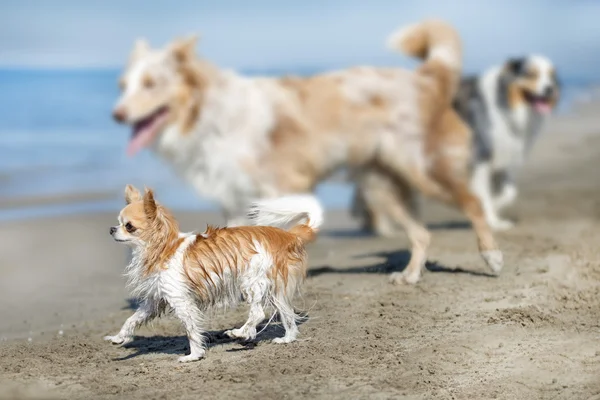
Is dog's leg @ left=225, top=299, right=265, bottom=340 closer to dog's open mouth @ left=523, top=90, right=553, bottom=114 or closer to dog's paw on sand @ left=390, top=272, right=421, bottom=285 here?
dog's paw on sand @ left=390, top=272, right=421, bottom=285

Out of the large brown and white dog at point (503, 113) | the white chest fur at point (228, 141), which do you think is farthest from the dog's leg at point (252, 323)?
the large brown and white dog at point (503, 113)

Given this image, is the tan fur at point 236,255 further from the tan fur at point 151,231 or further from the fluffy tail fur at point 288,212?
the fluffy tail fur at point 288,212

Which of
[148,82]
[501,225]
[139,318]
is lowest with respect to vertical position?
[501,225]

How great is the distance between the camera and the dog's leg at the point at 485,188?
10.6 metres

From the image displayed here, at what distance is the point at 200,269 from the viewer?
5.15 metres

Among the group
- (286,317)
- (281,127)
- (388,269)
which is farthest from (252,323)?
(281,127)

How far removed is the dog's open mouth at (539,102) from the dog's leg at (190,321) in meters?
6.92

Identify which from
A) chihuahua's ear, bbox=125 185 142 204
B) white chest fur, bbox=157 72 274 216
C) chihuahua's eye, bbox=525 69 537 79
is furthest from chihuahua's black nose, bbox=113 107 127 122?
chihuahua's eye, bbox=525 69 537 79

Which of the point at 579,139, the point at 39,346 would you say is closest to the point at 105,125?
the point at 579,139

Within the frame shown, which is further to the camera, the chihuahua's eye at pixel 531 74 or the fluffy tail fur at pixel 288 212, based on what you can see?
the chihuahua's eye at pixel 531 74

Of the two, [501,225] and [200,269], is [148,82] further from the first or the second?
[501,225]

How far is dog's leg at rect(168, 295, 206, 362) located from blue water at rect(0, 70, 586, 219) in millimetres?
3650

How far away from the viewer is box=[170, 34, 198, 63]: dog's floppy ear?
320 inches

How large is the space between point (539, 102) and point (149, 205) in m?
7.10
